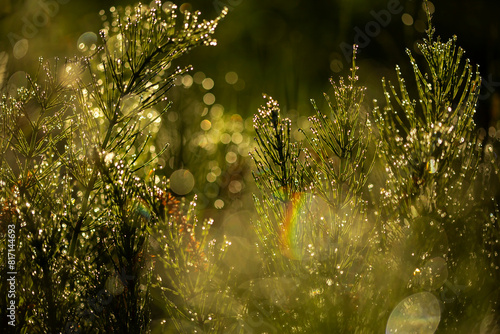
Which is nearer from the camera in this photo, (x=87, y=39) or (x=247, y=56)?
(x=87, y=39)

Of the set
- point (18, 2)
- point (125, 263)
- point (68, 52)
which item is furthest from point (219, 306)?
point (18, 2)

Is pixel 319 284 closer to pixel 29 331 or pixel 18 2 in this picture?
pixel 29 331

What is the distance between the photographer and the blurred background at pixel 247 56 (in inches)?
104

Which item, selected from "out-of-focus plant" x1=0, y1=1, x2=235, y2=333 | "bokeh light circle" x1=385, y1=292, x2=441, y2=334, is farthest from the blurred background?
"bokeh light circle" x1=385, y1=292, x2=441, y2=334

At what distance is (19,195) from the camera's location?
4.51 ft

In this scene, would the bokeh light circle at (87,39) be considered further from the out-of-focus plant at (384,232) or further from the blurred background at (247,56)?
the out-of-focus plant at (384,232)

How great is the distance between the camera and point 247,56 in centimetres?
454

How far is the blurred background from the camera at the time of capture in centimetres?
265

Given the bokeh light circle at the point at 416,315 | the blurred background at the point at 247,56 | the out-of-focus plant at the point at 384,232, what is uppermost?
the blurred background at the point at 247,56

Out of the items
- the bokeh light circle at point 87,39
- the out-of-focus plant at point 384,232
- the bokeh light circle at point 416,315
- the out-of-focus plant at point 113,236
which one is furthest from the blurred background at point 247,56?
the bokeh light circle at point 416,315

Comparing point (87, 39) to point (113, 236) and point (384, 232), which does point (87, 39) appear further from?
point (384, 232)

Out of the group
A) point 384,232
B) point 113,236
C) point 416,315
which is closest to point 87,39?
point 113,236

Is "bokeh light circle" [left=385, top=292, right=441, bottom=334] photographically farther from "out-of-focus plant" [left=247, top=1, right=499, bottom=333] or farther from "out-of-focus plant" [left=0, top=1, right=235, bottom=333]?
"out-of-focus plant" [left=0, top=1, right=235, bottom=333]

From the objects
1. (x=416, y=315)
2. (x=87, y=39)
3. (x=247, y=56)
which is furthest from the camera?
(x=247, y=56)
